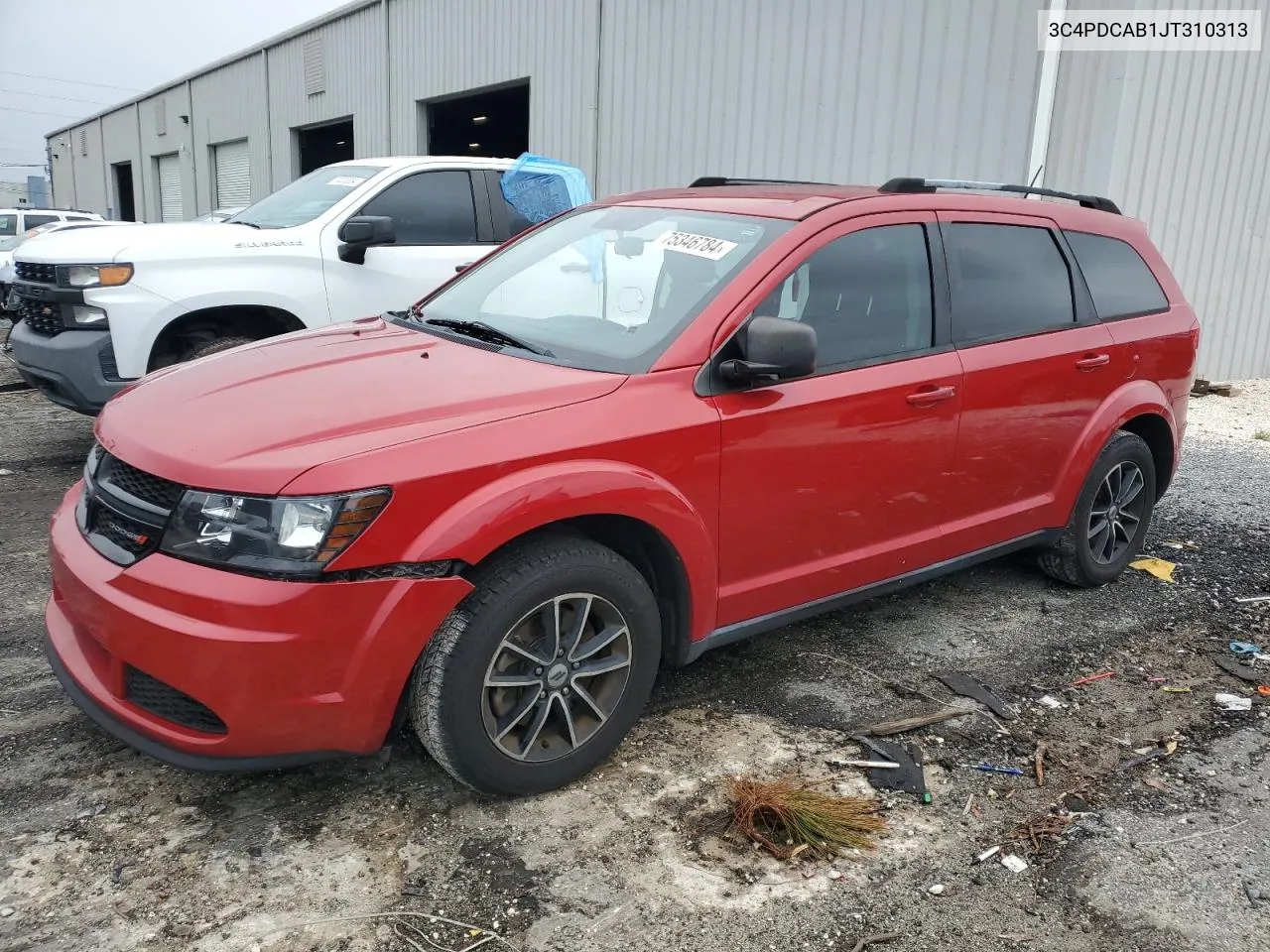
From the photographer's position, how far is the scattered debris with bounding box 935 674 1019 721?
139 inches

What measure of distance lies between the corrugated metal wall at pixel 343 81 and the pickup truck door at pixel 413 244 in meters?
11.3

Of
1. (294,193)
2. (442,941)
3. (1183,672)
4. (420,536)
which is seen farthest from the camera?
(294,193)

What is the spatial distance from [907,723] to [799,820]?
80 centimetres

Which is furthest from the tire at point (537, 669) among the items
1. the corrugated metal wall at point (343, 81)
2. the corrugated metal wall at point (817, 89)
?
the corrugated metal wall at point (343, 81)

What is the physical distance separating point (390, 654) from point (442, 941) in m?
0.68

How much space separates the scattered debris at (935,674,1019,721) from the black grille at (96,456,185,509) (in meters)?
2.71

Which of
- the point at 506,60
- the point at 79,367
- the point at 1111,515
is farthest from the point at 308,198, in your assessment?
the point at 506,60

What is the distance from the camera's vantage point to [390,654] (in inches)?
97.5

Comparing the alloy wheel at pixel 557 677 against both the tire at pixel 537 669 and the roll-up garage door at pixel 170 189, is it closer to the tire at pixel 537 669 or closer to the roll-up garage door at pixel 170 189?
the tire at pixel 537 669

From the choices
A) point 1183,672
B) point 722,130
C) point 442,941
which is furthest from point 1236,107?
point 442,941

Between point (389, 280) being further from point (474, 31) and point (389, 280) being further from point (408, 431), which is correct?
point (474, 31)

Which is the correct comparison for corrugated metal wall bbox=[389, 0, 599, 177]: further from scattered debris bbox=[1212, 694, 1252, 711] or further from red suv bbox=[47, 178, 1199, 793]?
scattered debris bbox=[1212, 694, 1252, 711]

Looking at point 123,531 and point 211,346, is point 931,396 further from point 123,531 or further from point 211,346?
point 211,346

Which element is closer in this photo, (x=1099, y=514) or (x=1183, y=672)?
(x=1183, y=672)
